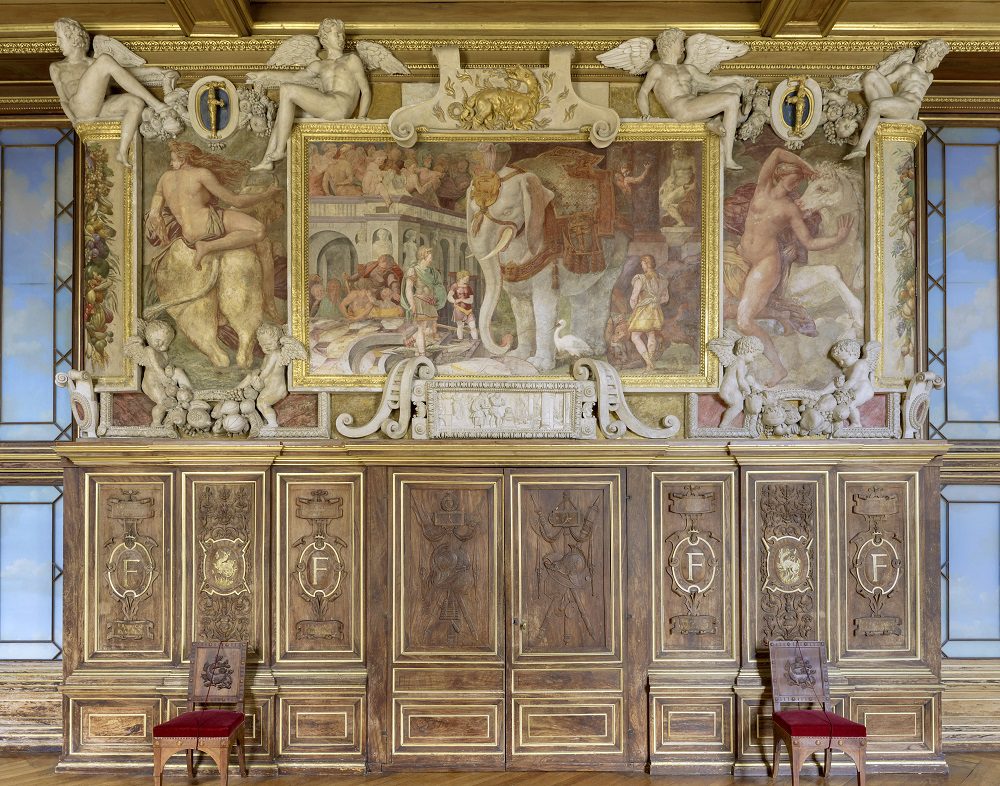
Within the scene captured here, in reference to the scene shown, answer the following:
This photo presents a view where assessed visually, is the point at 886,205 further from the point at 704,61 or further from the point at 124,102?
the point at 124,102

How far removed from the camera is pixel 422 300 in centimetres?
576

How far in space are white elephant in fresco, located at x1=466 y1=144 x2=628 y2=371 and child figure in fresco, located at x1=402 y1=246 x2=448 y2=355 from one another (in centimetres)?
35

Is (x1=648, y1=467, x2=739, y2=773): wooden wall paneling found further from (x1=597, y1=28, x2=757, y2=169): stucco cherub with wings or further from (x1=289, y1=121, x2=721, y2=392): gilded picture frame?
(x1=597, y1=28, x2=757, y2=169): stucco cherub with wings

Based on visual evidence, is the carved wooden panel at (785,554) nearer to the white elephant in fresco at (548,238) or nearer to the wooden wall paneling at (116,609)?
the white elephant in fresco at (548,238)

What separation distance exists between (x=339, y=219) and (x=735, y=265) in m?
2.89

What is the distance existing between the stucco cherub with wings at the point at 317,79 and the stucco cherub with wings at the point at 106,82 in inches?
30.0

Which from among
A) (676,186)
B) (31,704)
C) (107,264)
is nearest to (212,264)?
(107,264)

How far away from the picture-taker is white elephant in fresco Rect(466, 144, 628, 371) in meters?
5.77

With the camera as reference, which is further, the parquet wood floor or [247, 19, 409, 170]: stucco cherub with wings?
[247, 19, 409, 170]: stucco cherub with wings

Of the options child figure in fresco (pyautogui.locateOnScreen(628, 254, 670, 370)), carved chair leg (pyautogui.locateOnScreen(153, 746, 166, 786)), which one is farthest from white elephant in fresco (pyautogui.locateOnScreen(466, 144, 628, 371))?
carved chair leg (pyautogui.locateOnScreen(153, 746, 166, 786))

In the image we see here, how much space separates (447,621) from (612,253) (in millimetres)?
2841

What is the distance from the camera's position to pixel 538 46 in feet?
18.9

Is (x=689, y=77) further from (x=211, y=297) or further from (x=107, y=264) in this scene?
(x=107, y=264)

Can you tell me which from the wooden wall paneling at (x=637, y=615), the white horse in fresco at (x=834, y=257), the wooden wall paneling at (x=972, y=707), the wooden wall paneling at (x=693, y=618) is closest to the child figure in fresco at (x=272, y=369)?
the wooden wall paneling at (x=637, y=615)
